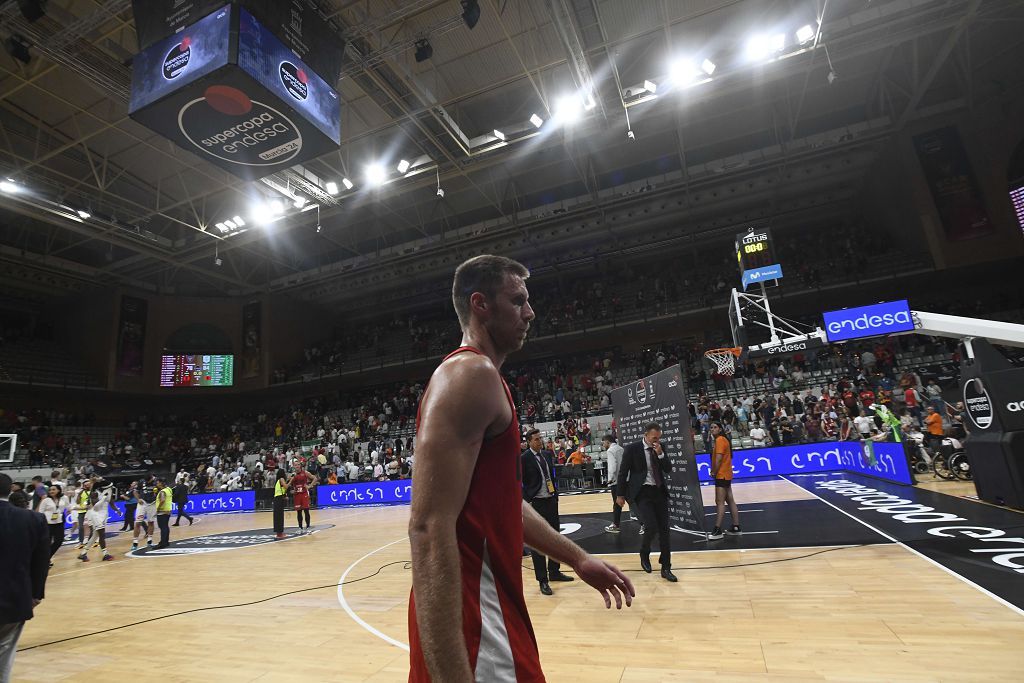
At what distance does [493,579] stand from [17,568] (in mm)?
4123

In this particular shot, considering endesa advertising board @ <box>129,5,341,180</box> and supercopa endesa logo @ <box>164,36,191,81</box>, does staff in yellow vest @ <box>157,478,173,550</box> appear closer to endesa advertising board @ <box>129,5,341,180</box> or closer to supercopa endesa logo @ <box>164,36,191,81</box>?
endesa advertising board @ <box>129,5,341,180</box>

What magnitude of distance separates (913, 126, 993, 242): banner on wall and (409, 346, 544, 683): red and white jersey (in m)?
24.0

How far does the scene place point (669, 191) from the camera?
71.5ft

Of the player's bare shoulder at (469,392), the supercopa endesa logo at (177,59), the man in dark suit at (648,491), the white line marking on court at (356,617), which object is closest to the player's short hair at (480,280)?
the player's bare shoulder at (469,392)

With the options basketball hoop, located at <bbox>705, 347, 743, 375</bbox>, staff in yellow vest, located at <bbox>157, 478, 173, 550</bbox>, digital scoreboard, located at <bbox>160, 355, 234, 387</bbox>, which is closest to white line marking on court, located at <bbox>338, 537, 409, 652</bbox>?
staff in yellow vest, located at <bbox>157, 478, 173, 550</bbox>

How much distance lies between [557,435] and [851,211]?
62.7 feet

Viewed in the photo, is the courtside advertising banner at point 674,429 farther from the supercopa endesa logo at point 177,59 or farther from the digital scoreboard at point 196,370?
the digital scoreboard at point 196,370

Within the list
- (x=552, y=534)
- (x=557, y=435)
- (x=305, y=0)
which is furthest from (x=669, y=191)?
(x=552, y=534)

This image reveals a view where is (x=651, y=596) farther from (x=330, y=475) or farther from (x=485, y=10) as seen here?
(x=330, y=475)

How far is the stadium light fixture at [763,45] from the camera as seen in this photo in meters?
12.8

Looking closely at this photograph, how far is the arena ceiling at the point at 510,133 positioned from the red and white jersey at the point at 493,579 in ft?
39.5

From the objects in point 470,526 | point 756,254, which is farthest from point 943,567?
point 756,254

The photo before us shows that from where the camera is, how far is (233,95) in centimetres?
768

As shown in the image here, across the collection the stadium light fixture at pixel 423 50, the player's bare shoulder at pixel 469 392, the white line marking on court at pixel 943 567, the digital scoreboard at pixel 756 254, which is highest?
the stadium light fixture at pixel 423 50
